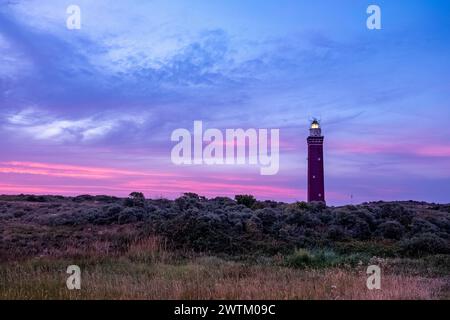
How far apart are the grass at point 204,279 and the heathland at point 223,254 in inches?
1.1

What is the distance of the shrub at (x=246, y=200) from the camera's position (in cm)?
3122

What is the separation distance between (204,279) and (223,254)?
227 inches

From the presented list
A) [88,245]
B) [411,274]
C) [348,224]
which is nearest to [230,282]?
[411,274]

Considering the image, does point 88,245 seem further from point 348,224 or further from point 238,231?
point 348,224

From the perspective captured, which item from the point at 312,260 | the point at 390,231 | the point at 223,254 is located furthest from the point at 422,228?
the point at 223,254

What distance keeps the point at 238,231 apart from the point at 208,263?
22.6 feet

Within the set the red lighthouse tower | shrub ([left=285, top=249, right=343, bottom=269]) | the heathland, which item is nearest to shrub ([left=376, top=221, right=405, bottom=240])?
the heathland

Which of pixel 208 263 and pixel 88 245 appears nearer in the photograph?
pixel 208 263

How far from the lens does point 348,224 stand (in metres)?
23.0

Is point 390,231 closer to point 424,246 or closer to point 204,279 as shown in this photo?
point 424,246

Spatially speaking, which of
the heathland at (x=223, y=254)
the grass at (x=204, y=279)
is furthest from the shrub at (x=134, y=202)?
the grass at (x=204, y=279)

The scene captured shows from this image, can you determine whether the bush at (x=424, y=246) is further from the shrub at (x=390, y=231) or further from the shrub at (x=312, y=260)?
the shrub at (x=312, y=260)

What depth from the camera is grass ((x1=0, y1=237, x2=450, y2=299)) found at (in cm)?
908

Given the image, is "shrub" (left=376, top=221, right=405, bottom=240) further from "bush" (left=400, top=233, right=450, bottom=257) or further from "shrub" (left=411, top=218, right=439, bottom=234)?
"bush" (left=400, top=233, right=450, bottom=257)
